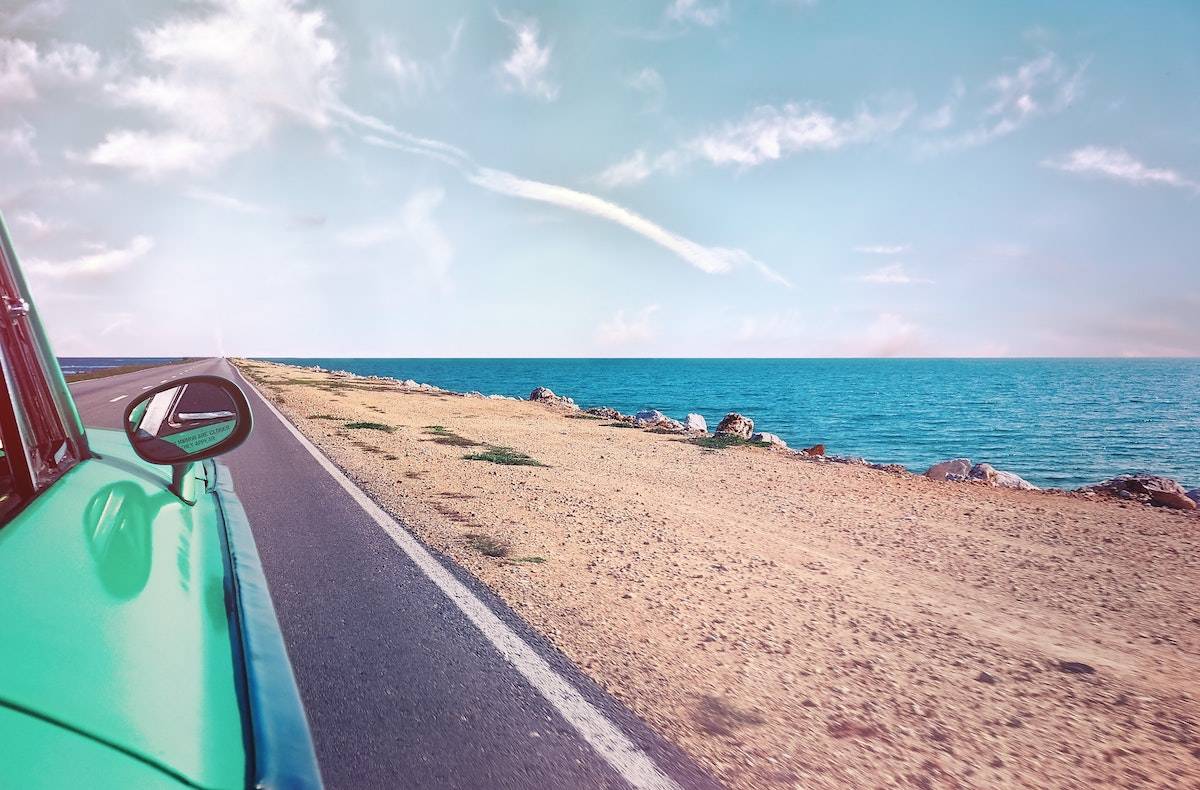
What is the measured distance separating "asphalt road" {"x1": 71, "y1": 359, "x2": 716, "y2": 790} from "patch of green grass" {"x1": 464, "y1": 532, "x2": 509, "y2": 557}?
510mm

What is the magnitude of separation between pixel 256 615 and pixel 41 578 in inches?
37.3

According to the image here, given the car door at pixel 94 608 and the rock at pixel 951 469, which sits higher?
the car door at pixel 94 608

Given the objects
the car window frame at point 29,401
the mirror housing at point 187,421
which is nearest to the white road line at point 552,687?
the mirror housing at point 187,421

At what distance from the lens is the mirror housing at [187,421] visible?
2.23 meters

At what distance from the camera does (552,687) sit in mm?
3469

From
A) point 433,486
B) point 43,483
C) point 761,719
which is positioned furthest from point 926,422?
point 43,483

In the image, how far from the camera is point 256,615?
211 centimetres

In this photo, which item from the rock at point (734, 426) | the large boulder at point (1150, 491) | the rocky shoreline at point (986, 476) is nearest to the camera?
the large boulder at point (1150, 491)

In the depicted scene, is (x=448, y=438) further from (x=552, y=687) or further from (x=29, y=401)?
(x=29, y=401)

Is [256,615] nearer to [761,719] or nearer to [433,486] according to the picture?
[761,719]

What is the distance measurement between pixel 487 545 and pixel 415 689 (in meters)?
2.86

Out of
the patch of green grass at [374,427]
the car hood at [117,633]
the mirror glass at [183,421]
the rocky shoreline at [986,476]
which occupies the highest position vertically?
the mirror glass at [183,421]

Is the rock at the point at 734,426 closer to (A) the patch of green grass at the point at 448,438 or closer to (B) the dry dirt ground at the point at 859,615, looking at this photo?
(A) the patch of green grass at the point at 448,438

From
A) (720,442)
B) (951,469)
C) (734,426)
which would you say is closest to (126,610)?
(720,442)
